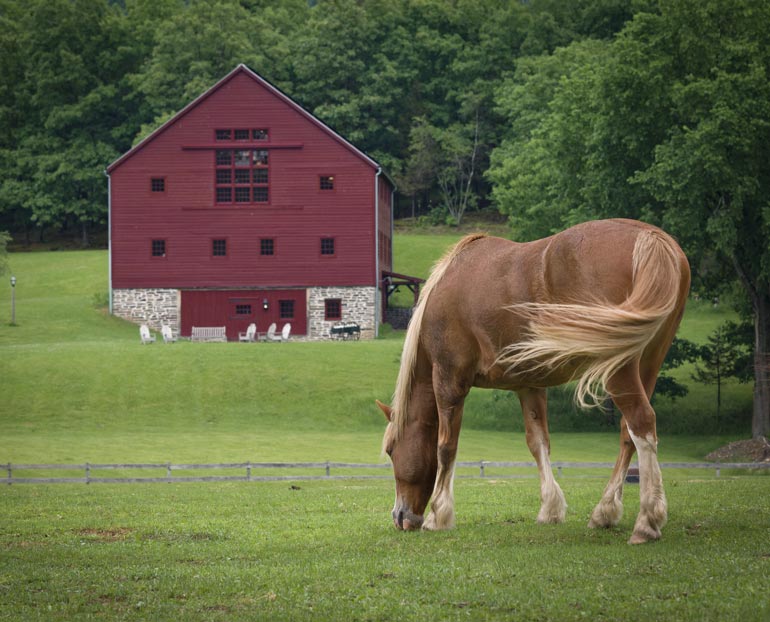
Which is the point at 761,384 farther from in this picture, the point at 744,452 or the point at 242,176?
the point at 242,176

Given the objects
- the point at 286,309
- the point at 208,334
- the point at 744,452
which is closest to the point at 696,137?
the point at 744,452

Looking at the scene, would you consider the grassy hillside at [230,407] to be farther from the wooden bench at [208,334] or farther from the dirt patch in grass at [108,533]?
the dirt patch in grass at [108,533]

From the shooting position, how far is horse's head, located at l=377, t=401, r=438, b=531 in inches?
428

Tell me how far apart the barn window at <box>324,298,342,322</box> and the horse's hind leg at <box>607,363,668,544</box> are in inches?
1851

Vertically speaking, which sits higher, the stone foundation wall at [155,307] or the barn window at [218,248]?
the barn window at [218,248]

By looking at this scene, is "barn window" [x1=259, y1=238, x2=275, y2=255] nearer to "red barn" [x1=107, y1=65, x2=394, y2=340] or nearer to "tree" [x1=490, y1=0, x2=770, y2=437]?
"red barn" [x1=107, y1=65, x2=394, y2=340]

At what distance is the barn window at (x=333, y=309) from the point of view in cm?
5591

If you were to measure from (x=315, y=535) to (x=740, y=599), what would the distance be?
211 inches

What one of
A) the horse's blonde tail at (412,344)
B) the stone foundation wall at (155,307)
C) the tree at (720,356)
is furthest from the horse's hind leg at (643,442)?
the stone foundation wall at (155,307)

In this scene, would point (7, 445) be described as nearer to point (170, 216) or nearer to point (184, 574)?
point (184, 574)

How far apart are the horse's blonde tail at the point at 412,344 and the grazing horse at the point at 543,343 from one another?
1 centimetres

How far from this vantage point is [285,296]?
183 ft

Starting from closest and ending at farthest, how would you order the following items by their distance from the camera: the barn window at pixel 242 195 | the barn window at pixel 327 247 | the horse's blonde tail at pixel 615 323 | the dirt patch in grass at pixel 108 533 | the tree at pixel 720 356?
the horse's blonde tail at pixel 615 323 → the dirt patch in grass at pixel 108 533 → the tree at pixel 720 356 → the barn window at pixel 327 247 → the barn window at pixel 242 195

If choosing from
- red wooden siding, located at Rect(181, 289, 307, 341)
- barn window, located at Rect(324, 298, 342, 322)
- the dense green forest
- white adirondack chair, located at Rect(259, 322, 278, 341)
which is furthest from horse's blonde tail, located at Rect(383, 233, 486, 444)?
the dense green forest
